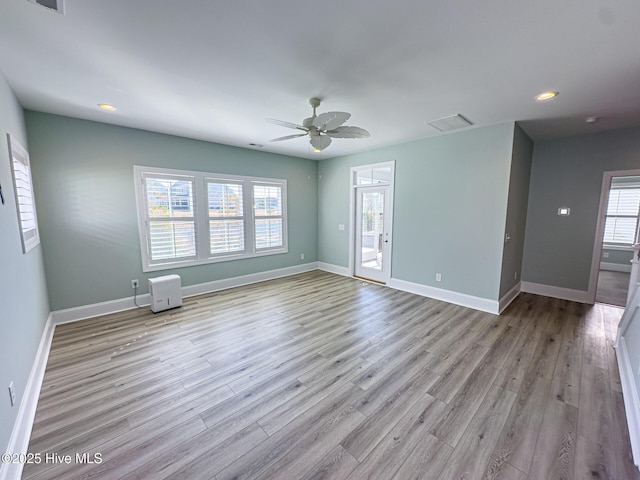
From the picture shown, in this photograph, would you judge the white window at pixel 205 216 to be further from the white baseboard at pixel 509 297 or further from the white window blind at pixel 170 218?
the white baseboard at pixel 509 297

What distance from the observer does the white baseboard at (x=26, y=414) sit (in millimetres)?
1404

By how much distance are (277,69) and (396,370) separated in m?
2.89

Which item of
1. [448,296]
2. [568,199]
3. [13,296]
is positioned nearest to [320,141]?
[13,296]

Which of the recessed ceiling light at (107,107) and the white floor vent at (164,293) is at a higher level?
the recessed ceiling light at (107,107)

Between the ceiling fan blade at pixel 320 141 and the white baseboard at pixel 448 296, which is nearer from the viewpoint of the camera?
the ceiling fan blade at pixel 320 141

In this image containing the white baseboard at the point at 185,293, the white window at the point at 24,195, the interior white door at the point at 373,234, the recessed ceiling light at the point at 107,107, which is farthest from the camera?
the interior white door at the point at 373,234

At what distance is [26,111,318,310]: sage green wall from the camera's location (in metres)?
3.24

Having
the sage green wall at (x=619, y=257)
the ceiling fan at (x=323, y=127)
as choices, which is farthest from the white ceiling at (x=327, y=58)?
the sage green wall at (x=619, y=257)

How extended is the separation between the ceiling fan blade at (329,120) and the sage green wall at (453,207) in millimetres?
2358

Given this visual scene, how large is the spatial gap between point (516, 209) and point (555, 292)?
1749mm

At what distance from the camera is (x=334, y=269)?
6.11m

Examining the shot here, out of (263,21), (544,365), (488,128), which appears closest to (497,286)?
(544,365)

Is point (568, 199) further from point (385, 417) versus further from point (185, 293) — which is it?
point (185, 293)

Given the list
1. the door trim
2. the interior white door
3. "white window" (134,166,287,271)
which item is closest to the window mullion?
"white window" (134,166,287,271)
